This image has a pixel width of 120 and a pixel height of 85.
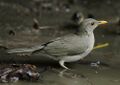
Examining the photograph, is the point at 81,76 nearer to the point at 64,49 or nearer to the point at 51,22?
the point at 64,49

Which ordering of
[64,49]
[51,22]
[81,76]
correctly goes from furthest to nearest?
1. [51,22]
2. [64,49]
3. [81,76]

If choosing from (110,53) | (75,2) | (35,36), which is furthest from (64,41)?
(75,2)

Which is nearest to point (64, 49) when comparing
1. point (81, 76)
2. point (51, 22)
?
point (81, 76)

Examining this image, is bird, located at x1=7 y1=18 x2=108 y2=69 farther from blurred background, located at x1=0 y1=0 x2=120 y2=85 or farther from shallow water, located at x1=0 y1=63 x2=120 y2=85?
blurred background, located at x1=0 y1=0 x2=120 y2=85

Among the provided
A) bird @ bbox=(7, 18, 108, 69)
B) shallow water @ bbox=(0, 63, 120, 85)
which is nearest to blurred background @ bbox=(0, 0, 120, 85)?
shallow water @ bbox=(0, 63, 120, 85)

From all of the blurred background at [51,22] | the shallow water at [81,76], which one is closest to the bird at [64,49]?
the shallow water at [81,76]

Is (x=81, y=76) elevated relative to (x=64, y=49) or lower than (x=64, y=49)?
lower

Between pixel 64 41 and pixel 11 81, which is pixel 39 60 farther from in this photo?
pixel 11 81

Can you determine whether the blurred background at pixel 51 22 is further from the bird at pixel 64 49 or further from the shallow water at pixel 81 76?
the bird at pixel 64 49
